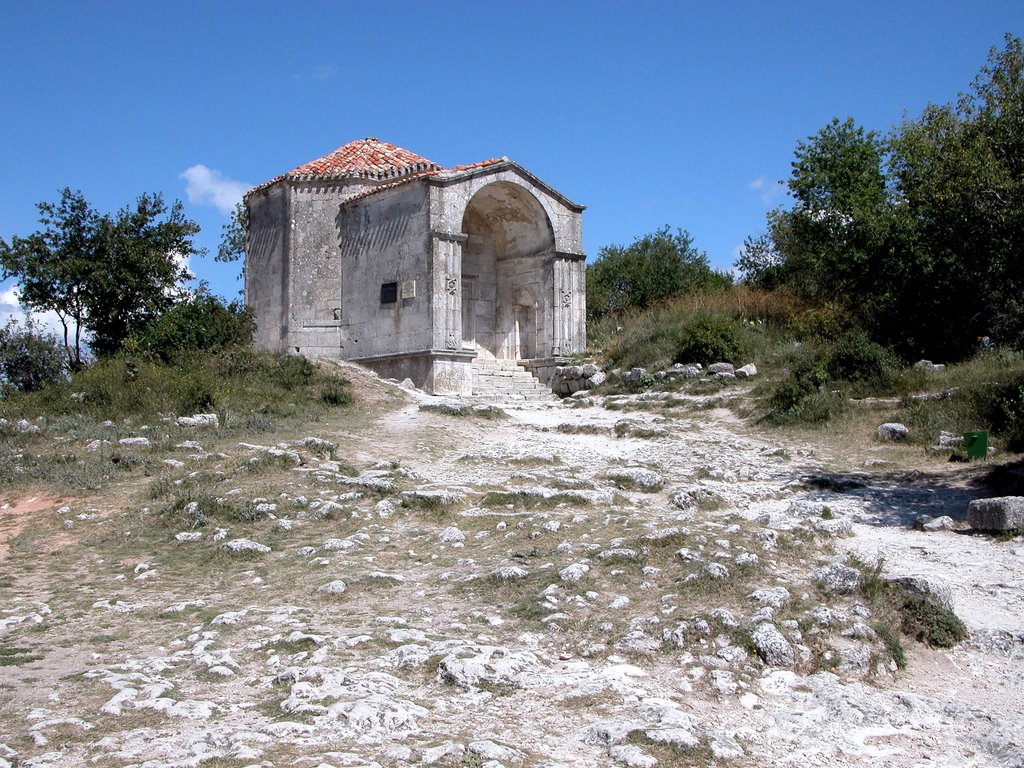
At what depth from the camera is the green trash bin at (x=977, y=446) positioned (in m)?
12.2

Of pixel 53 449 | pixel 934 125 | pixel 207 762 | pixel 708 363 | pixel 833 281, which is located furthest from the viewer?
pixel 833 281

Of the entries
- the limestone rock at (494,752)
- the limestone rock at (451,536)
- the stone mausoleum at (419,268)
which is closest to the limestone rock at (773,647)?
the limestone rock at (494,752)

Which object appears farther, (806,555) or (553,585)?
(806,555)

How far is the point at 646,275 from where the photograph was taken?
2967 centimetres

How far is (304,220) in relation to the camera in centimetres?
2317

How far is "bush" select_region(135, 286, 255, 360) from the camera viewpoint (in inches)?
716

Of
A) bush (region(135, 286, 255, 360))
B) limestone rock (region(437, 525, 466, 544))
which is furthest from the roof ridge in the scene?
limestone rock (region(437, 525, 466, 544))

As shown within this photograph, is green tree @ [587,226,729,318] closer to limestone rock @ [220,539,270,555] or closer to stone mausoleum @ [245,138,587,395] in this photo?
stone mausoleum @ [245,138,587,395]

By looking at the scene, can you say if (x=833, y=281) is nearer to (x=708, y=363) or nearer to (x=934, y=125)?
(x=708, y=363)

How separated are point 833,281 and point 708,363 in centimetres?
431

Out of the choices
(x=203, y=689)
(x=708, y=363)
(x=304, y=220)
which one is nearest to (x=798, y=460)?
(x=708, y=363)

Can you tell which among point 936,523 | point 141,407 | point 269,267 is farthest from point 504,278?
point 936,523

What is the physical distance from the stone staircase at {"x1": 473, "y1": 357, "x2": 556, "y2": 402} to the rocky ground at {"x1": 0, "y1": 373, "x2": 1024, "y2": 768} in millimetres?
9468

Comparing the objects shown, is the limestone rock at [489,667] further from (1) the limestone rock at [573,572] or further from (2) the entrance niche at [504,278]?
(2) the entrance niche at [504,278]
